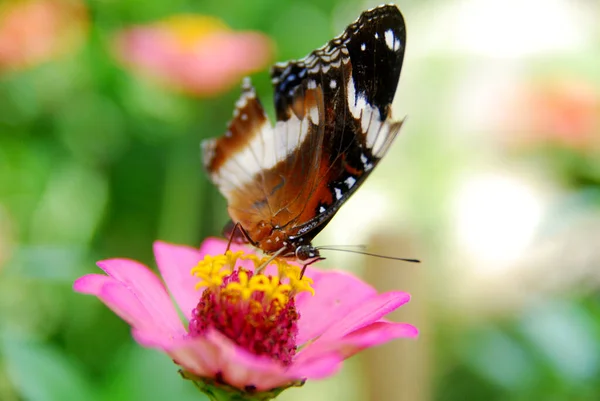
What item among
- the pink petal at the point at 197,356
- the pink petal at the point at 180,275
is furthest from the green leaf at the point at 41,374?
the pink petal at the point at 197,356

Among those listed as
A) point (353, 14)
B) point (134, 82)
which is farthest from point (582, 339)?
point (353, 14)

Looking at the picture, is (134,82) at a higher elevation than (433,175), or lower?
higher

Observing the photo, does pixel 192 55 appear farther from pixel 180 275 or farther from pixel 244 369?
pixel 244 369

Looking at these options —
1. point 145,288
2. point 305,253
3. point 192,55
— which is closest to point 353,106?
point 305,253

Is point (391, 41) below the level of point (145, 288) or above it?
above

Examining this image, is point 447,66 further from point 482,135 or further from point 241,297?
point 241,297

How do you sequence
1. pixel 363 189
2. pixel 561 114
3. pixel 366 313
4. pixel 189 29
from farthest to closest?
pixel 363 189, pixel 189 29, pixel 561 114, pixel 366 313
